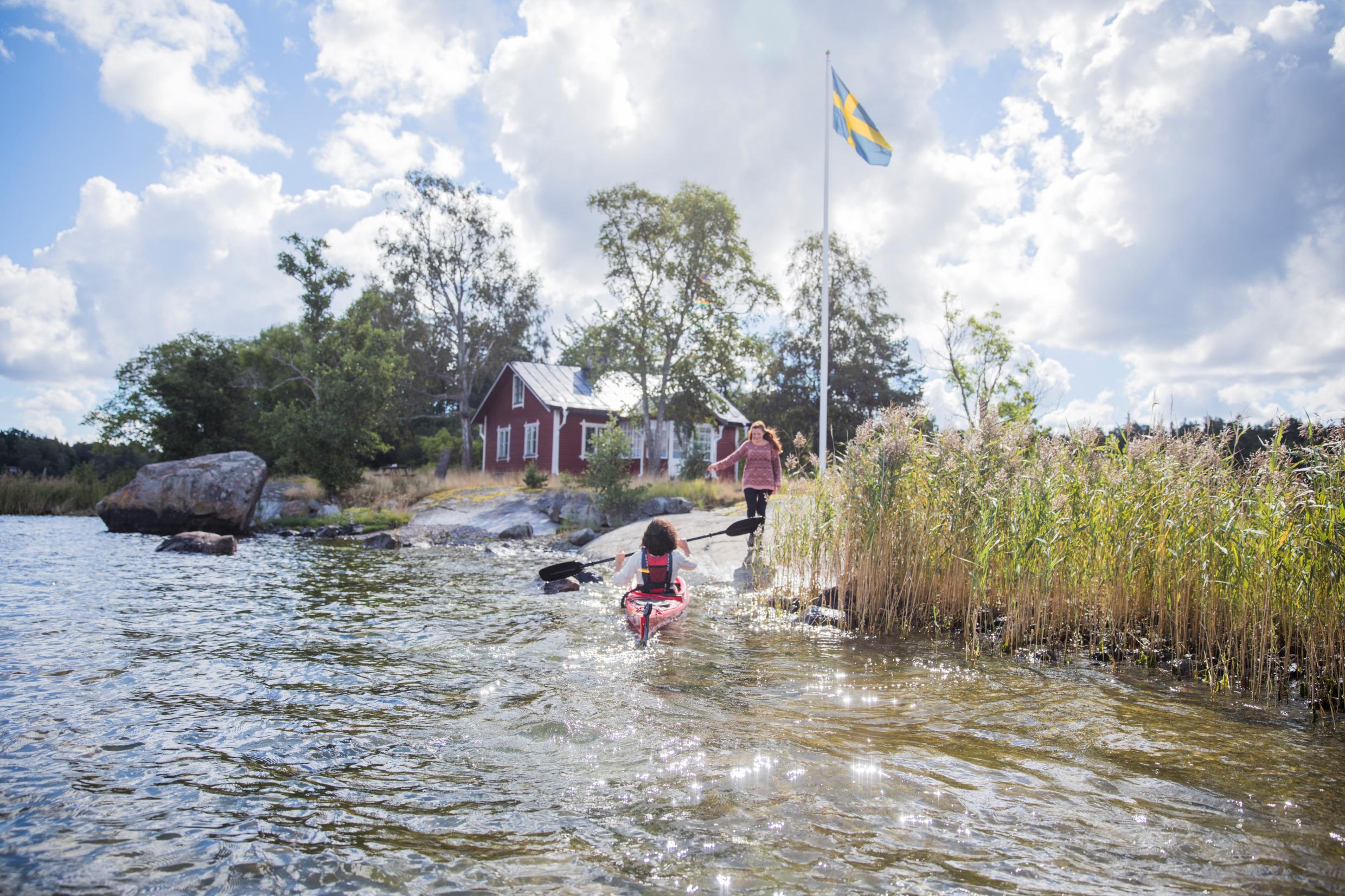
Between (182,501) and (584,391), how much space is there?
58.2 ft

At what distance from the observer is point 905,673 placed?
6082mm

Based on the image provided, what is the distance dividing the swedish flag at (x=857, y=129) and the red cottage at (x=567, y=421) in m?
14.6

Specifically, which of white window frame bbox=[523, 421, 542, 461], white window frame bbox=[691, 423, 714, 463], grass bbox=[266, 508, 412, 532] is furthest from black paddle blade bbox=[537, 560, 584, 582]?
white window frame bbox=[523, 421, 542, 461]

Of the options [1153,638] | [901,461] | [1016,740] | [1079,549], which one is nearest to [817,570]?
[901,461]

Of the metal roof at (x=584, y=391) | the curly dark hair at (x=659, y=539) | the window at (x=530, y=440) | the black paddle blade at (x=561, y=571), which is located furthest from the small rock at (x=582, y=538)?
the window at (x=530, y=440)

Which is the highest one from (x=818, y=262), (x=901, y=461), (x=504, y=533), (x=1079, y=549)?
(x=818, y=262)

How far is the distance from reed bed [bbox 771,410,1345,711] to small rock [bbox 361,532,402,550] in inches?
495

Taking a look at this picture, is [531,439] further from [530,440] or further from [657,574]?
[657,574]

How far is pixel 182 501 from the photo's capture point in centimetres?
1931

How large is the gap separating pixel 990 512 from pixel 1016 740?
3.03m

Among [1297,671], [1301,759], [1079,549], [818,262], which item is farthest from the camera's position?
[818,262]

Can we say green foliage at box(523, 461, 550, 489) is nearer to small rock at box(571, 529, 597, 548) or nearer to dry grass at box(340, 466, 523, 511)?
dry grass at box(340, 466, 523, 511)

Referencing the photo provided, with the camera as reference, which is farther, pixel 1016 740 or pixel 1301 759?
pixel 1016 740

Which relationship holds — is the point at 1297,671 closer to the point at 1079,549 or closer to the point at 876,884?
the point at 1079,549
